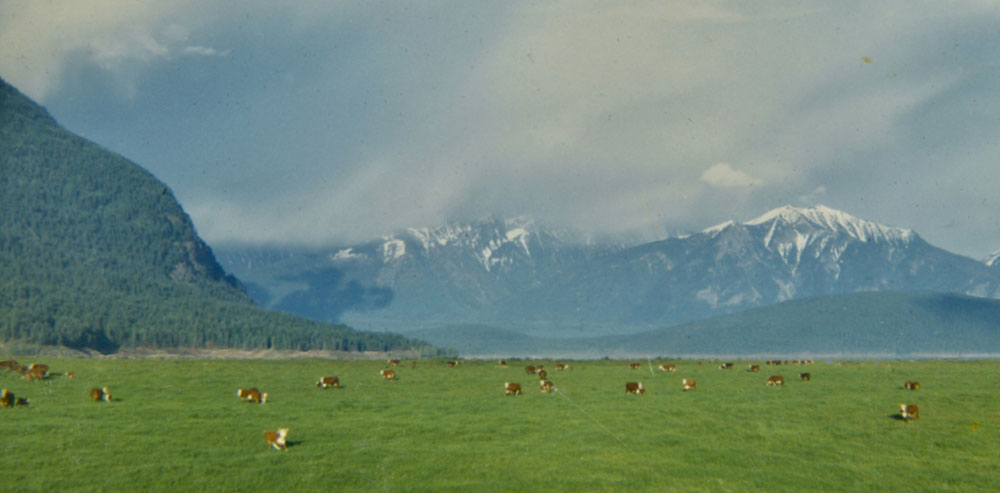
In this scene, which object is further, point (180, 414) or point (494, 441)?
point (180, 414)

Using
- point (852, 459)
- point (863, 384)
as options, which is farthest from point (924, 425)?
point (863, 384)

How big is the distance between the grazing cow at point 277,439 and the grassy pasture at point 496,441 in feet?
1.12

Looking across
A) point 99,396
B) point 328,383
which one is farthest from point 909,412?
point 99,396

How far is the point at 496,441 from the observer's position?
108 ft

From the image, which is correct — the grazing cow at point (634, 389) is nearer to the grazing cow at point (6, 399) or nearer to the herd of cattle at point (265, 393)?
the herd of cattle at point (265, 393)

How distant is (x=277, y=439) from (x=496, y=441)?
30.1ft

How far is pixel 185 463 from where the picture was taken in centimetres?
2697

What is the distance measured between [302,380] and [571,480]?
139 ft

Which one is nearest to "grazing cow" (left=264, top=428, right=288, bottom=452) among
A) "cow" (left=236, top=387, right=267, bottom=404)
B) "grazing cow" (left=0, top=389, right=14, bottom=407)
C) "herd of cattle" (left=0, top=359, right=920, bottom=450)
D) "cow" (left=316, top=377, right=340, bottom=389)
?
"herd of cattle" (left=0, top=359, right=920, bottom=450)

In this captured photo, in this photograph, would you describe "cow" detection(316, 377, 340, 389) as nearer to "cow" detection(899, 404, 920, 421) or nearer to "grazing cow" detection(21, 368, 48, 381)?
"grazing cow" detection(21, 368, 48, 381)

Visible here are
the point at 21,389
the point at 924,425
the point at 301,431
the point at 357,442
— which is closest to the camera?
the point at 357,442

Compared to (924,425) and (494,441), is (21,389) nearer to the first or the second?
(494,441)

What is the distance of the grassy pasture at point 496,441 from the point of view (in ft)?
85.5

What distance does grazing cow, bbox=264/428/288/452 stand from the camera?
29.9m
